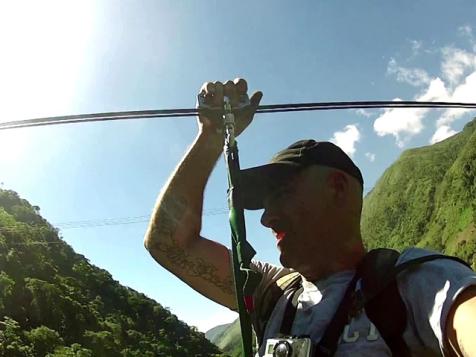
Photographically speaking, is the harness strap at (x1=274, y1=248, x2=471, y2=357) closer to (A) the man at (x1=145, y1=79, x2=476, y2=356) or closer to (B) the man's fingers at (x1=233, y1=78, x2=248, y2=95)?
(A) the man at (x1=145, y1=79, x2=476, y2=356)

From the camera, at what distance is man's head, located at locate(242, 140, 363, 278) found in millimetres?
3742

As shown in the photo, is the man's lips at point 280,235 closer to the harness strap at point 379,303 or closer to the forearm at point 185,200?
the harness strap at point 379,303

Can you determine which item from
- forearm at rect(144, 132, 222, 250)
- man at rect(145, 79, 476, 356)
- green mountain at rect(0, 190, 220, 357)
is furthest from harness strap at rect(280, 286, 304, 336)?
green mountain at rect(0, 190, 220, 357)

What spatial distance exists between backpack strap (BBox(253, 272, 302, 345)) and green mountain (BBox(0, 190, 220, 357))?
104 meters

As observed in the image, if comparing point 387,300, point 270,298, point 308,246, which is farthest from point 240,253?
point 270,298

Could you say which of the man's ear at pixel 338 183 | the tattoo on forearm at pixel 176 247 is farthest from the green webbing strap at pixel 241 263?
the tattoo on forearm at pixel 176 247

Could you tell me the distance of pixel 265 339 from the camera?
138 inches

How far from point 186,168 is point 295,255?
1.45 metres

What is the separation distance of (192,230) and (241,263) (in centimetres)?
188

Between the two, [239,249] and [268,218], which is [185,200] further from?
[239,249]

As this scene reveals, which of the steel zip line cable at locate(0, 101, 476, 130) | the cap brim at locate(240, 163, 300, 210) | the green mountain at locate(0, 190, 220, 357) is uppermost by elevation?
the green mountain at locate(0, 190, 220, 357)

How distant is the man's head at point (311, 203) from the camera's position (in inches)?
147

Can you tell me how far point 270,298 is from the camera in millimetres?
3873

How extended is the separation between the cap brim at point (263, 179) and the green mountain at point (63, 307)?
10399 centimetres
